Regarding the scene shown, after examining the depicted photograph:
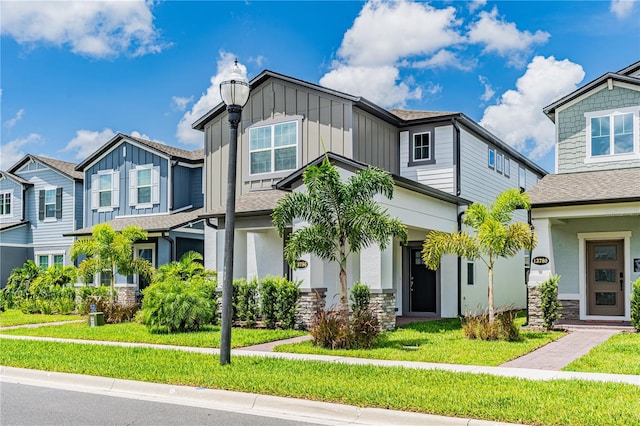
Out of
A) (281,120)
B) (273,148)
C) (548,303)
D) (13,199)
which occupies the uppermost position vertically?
(281,120)

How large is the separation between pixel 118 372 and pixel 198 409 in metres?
2.73

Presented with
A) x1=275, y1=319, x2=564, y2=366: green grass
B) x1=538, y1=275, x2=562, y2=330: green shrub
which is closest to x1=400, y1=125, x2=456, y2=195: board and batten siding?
x1=538, y1=275, x2=562, y2=330: green shrub

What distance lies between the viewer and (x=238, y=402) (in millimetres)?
9016

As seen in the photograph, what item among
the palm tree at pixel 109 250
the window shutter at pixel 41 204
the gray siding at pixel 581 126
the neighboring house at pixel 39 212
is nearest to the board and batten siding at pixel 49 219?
the neighboring house at pixel 39 212

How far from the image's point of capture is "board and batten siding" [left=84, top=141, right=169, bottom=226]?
1032 inches

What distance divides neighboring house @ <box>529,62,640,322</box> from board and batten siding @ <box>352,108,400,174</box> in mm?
4920

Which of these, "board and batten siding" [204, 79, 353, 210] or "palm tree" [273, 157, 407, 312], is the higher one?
"board and batten siding" [204, 79, 353, 210]

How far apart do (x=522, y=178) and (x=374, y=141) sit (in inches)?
405

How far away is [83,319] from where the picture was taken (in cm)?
2191

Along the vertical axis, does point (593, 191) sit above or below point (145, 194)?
below

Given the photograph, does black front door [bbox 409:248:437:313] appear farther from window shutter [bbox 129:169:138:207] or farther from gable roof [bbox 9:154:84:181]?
gable roof [bbox 9:154:84:181]

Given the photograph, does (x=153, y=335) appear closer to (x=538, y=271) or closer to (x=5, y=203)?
(x=538, y=271)

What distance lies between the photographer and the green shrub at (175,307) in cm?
1694

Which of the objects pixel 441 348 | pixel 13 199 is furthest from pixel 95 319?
pixel 13 199
